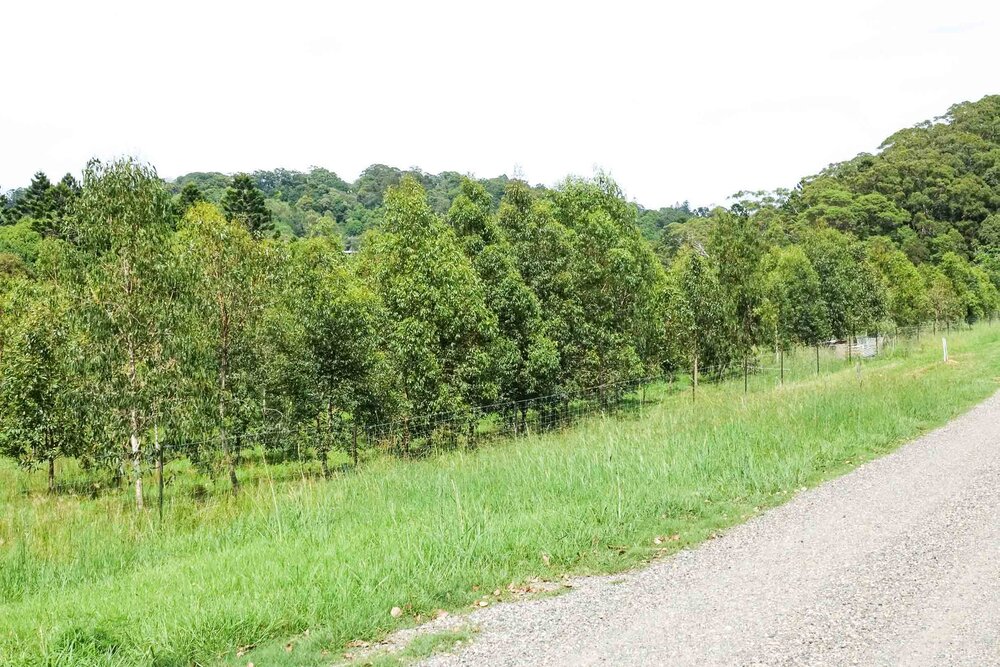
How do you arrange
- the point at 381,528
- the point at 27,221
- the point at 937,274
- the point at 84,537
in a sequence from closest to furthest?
1. the point at 381,528
2. the point at 84,537
3. the point at 937,274
4. the point at 27,221

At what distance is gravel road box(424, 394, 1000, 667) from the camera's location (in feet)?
14.8

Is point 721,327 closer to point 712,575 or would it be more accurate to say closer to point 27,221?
point 712,575

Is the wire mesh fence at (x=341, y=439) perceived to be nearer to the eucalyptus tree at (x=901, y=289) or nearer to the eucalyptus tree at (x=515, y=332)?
the eucalyptus tree at (x=515, y=332)

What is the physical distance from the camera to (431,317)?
1805 centimetres

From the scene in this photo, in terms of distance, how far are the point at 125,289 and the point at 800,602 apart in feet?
44.1

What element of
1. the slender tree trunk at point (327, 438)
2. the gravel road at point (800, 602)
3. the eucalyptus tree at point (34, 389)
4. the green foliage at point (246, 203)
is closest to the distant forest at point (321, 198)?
the green foliage at point (246, 203)

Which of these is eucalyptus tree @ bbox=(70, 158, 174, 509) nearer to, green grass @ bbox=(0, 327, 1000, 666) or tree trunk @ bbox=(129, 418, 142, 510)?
tree trunk @ bbox=(129, 418, 142, 510)

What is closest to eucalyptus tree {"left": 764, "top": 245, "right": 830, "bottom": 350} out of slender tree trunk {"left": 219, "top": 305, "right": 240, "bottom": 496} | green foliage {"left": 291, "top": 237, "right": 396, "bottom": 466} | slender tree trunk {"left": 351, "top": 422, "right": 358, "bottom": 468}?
green foliage {"left": 291, "top": 237, "right": 396, "bottom": 466}

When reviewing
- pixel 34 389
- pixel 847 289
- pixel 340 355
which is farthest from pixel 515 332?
pixel 847 289

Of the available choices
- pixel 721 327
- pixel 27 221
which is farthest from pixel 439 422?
pixel 27 221

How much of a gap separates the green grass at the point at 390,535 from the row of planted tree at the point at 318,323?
3.30 meters

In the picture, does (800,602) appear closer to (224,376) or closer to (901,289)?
(224,376)

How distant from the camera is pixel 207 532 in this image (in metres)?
8.67

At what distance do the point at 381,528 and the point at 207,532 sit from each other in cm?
273
